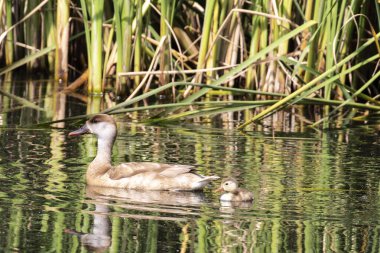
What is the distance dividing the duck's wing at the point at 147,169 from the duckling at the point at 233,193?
405mm

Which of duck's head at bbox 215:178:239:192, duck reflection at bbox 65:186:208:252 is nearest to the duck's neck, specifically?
duck reflection at bbox 65:186:208:252

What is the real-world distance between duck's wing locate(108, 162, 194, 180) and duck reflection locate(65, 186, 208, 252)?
12cm

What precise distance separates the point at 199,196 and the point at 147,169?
42 centimetres

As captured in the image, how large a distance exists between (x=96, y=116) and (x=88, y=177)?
689 mm

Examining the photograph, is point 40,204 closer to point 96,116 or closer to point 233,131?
point 96,116

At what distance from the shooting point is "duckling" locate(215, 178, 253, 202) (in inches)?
270

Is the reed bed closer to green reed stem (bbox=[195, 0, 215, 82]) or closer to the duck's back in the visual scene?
green reed stem (bbox=[195, 0, 215, 82])

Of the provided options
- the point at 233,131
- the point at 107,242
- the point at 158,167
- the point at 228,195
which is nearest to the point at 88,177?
the point at 158,167

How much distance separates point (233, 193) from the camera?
22.6 ft

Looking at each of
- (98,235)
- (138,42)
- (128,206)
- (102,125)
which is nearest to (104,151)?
(102,125)

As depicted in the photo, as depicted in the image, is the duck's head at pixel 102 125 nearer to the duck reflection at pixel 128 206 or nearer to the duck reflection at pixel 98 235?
the duck reflection at pixel 128 206

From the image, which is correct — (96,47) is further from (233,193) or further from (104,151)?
(233,193)

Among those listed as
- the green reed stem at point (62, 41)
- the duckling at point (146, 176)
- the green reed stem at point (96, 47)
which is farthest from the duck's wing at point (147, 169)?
the green reed stem at point (62, 41)

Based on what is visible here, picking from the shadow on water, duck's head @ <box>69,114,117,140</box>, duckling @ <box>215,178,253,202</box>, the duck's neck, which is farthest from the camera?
duck's head @ <box>69,114,117,140</box>
